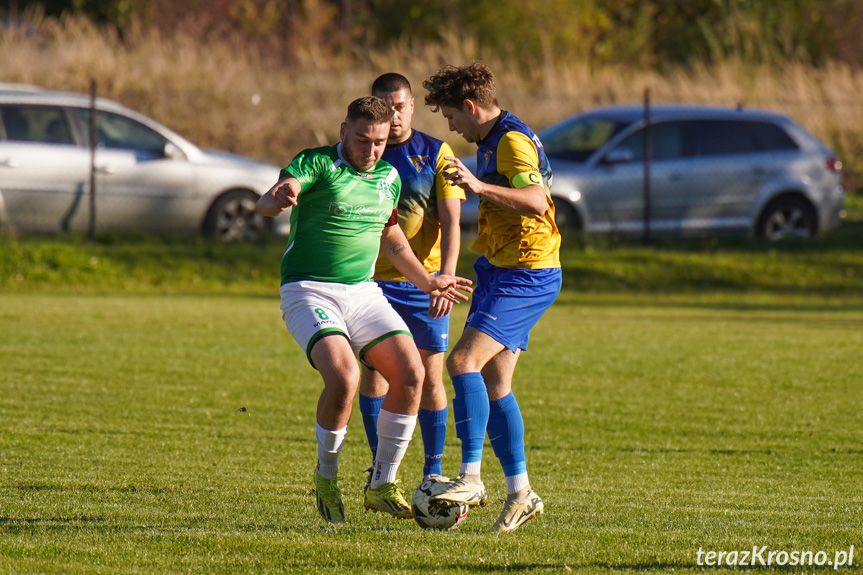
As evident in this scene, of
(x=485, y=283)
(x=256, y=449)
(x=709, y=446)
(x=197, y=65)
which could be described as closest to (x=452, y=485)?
(x=485, y=283)

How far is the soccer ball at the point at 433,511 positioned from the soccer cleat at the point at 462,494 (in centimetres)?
2

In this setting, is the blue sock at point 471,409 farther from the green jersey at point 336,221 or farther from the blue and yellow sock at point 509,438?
the green jersey at point 336,221

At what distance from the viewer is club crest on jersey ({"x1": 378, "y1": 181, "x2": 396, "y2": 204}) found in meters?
5.49

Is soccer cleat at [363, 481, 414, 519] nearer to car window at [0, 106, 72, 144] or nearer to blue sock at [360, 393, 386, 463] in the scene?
blue sock at [360, 393, 386, 463]

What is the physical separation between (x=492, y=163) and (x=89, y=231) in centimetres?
1168

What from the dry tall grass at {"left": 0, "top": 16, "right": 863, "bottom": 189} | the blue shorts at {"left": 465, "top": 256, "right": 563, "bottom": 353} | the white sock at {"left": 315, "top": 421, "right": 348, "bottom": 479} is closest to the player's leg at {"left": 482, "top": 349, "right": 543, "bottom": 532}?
the blue shorts at {"left": 465, "top": 256, "right": 563, "bottom": 353}

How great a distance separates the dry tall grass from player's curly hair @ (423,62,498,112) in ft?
53.7

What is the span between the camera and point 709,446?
7.91 meters

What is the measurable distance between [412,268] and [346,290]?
14.8 inches

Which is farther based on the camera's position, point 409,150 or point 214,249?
point 214,249

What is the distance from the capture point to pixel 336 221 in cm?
541

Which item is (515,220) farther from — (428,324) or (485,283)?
(428,324)

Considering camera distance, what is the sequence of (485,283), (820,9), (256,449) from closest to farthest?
(485,283) < (256,449) < (820,9)

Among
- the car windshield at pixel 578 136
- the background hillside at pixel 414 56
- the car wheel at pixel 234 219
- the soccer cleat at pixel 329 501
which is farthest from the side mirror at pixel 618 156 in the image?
the soccer cleat at pixel 329 501
